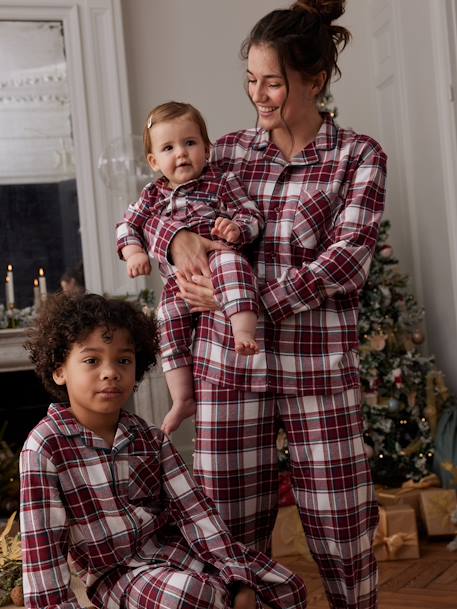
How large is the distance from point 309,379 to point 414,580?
5.25ft

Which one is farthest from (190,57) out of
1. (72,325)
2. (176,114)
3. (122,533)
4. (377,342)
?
(122,533)

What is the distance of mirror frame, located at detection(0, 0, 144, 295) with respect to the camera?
476cm

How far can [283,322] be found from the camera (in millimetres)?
1892

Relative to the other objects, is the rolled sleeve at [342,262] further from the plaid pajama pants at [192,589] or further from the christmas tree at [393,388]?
the christmas tree at [393,388]

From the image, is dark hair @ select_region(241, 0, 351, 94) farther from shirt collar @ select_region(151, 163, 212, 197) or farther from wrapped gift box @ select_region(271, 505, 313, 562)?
wrapped gift box @ select_region(271, 505, 313, 562)

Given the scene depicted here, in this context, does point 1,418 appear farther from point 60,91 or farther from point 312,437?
point 312,437

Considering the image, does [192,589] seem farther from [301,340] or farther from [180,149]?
[180,149]

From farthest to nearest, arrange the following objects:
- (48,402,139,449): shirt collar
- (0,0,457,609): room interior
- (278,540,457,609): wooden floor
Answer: (0,0,457,609): room interior
(278,540,457,609): wooden floor
(48,402,139,449): shirt collar

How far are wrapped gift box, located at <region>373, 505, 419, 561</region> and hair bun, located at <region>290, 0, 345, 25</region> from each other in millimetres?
2098

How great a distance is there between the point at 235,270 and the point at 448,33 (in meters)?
2.44

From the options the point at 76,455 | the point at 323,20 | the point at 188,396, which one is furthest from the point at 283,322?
the point at 323,20

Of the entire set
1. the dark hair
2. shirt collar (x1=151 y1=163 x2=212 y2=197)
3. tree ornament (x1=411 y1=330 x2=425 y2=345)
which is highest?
the dark hair

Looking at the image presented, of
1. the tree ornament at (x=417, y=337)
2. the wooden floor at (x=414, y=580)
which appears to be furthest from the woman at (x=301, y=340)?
the tree ornament at (x=417, y=337)

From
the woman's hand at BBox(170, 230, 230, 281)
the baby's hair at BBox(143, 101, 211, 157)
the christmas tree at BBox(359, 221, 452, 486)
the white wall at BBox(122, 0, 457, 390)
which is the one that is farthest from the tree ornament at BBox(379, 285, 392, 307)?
the woman's hand at BBox(170, 230, 230, 281)
